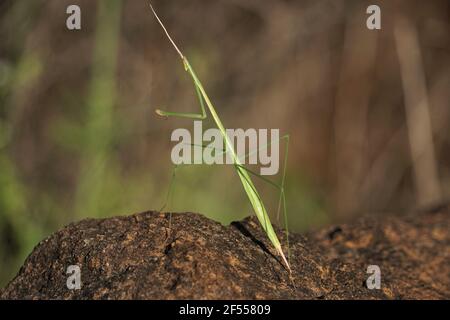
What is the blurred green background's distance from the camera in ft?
16.8

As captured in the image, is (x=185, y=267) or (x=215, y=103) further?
(x=215, y=103)

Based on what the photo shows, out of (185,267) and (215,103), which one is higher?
(215,103)

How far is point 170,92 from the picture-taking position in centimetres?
640

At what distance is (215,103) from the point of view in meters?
6.70

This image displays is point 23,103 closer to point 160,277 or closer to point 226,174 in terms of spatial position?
point 226,174

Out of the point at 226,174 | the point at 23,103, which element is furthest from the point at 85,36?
the point at 226,174

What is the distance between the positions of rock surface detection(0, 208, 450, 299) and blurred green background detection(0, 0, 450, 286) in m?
2.35

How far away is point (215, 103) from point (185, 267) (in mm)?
4475

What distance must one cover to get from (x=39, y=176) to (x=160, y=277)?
12.8ft

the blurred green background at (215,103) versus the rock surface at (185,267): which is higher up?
the blurred green background at (215,103)

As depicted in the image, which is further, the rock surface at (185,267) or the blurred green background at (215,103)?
the blurred green background at (215,103)

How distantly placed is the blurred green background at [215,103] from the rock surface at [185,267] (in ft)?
7.71

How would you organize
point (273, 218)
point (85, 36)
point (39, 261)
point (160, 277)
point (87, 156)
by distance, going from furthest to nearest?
point (273, 218) < point (85, 36) < point (87, 156) < point (39, 261) < point (160, 277)

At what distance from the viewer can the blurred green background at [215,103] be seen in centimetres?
511
